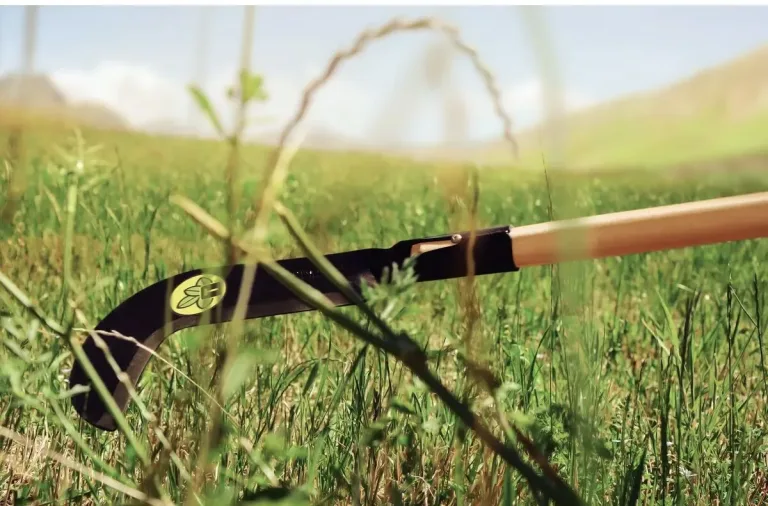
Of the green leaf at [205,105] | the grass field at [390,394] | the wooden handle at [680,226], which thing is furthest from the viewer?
the wooden handle at [680,226]

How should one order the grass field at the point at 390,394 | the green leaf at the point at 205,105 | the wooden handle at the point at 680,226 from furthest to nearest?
the wooden handle at the point at 680,226 → the grass field at the point at 390,394 → the green leaf at the point at 205,105

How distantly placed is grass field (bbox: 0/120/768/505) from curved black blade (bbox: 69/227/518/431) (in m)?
0.05

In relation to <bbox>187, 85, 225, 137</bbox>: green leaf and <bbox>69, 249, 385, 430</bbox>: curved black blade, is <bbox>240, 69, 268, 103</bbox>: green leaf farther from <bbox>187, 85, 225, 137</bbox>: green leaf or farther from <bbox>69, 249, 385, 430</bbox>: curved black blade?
<bbox>69, 249, 385, 430</bbox>: curved black blade

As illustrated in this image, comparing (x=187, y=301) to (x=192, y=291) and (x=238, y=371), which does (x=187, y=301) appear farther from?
(x=238, y=371)

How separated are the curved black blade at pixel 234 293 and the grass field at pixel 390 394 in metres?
0.05

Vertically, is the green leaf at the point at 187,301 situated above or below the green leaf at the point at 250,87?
below

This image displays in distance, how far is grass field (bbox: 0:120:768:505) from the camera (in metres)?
0.61

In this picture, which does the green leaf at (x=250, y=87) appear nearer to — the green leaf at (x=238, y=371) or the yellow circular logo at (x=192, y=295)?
the green leaf at (x=238, y=371)

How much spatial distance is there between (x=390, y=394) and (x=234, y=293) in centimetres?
40

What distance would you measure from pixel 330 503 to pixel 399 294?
1.97 feet

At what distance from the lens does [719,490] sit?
1.18m

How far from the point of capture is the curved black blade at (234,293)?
1065 mm

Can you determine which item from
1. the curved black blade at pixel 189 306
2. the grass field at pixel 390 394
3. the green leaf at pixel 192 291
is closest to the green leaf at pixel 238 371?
the grass field at pixel 390 394

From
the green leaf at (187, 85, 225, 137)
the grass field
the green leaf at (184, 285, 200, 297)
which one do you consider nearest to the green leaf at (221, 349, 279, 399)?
the grass field
